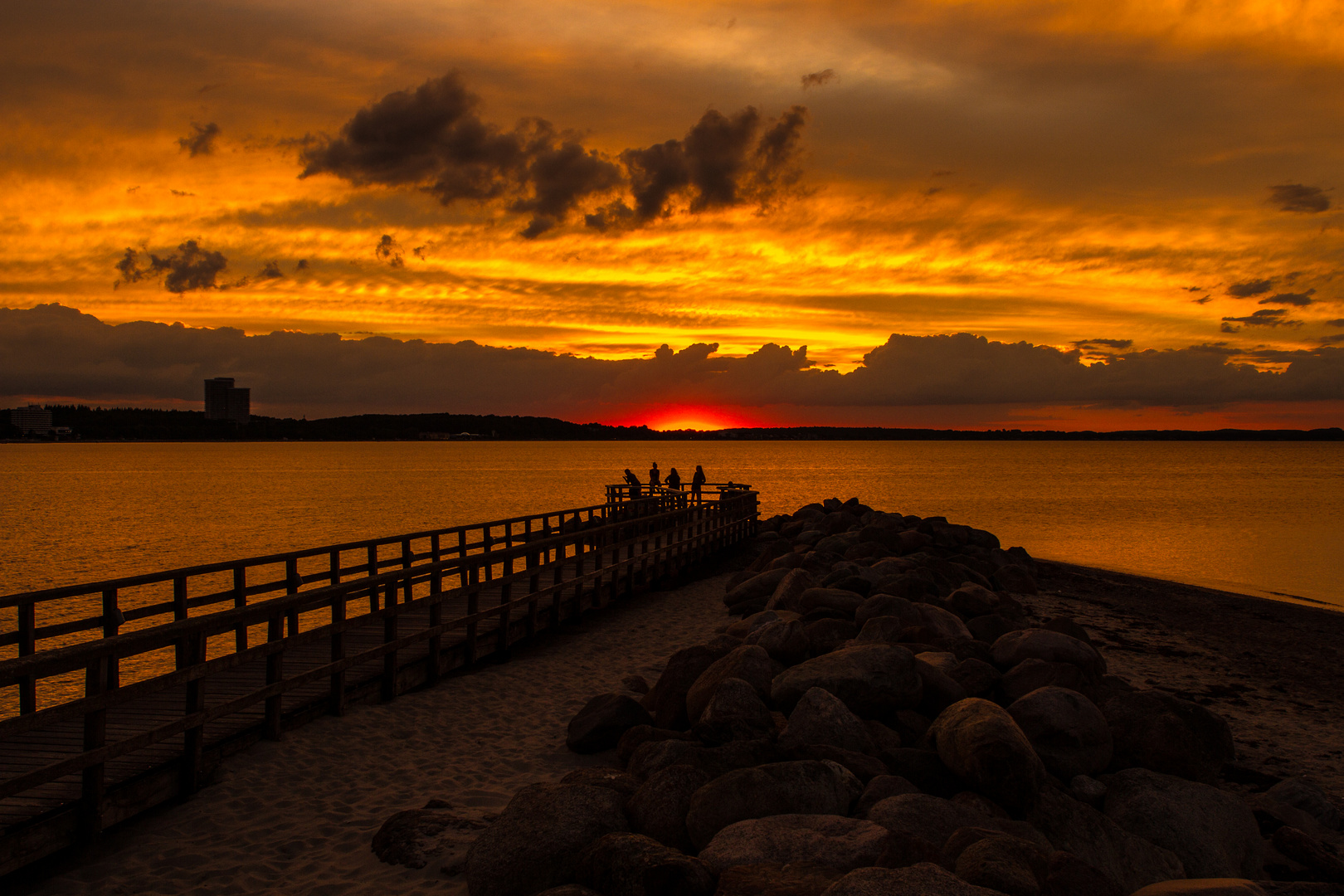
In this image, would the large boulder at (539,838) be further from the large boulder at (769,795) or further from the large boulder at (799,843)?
the large boulder at (799,843)

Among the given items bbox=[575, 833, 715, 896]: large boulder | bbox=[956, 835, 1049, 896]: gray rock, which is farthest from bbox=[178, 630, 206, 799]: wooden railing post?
bbox=[956, 835, 1049, 896]: gray rock

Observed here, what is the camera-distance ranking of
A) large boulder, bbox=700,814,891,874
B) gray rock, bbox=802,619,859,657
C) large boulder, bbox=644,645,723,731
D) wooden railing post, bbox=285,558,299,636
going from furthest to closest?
gray rock, bbox=802,619,859,657 < wooden railing post, bbox=285,558,299,636 < large boulder, bbox=644,645,723,731 < large boulder, bbox=700,814,891,874

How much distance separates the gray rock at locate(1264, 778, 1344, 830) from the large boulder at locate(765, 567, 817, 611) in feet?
23.2

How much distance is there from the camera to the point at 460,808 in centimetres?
712

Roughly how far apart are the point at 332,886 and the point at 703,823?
252cm

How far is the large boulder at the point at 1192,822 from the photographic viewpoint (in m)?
6.87

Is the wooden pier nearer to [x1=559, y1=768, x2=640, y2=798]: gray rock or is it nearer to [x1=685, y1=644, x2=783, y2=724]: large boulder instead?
[x1=559, y1=768, x2=640, y2=798]: gray rock

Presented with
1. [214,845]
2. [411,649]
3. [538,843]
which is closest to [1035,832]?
[538,843]

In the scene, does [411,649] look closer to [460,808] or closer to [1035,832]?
[460,808]

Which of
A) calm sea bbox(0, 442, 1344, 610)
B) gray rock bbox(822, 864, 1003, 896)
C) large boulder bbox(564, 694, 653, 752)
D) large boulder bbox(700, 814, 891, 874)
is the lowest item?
calm sea bbox(0, 442, 1344, 610)

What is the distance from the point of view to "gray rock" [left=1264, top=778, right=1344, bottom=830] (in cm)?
776

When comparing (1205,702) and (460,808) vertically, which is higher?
(460,808)

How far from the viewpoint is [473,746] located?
29.0 feet

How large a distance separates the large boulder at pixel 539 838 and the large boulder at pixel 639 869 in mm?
219
